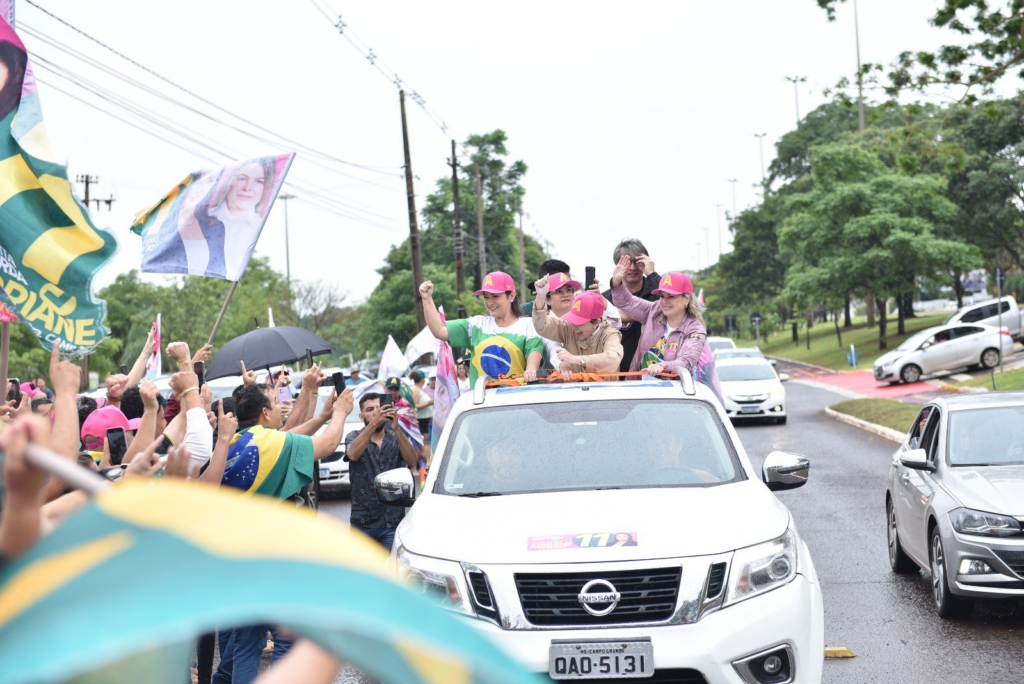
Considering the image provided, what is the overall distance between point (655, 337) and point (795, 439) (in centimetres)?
1497

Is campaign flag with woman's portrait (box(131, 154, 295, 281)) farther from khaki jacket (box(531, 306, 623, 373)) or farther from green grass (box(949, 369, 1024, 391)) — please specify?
green grass (box(949, 369, 1024, 391))

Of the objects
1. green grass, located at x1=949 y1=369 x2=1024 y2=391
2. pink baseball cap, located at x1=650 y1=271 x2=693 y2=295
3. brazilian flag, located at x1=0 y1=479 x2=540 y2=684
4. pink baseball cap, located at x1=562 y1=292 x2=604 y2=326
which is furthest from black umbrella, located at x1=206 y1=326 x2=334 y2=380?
green grass, located at x1=949 y1=369 x2=1024 y2=391

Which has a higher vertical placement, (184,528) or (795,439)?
(184,528)

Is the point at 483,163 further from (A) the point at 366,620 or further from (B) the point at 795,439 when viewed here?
(A) the point at 366,620

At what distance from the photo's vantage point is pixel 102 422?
7.02 metres

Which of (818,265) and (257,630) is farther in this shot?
(818,265)

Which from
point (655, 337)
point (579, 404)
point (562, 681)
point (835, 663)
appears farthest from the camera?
point (655, 337)

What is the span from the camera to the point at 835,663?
668 cm

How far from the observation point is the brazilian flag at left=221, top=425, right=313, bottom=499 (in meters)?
5.15

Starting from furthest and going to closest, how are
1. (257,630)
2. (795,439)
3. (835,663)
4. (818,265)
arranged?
(818,265), (795,439), (835,663), (257,630)

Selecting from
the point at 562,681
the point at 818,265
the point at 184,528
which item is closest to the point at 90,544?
the point at 184,528

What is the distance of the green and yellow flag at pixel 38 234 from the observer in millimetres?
6211

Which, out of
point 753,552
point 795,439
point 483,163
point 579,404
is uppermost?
point 483,163

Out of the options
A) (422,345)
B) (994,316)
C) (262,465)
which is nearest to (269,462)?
(262,465)
